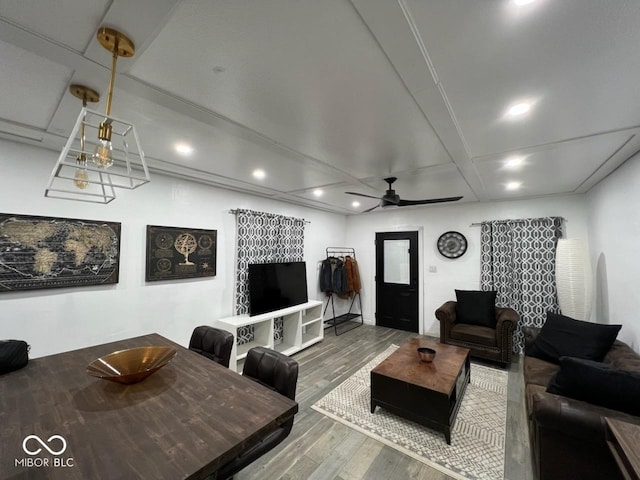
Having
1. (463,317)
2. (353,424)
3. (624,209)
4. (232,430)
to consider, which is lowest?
(353,424)

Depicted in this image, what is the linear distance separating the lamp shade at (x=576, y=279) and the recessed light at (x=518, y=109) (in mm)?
2461

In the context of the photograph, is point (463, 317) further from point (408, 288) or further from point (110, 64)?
point (110, 64)

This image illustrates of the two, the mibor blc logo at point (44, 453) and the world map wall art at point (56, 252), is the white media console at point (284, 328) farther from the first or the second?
the mibor blc logo at point (44, 453)

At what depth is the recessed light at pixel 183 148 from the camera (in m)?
2.18

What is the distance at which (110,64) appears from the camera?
1.24 m

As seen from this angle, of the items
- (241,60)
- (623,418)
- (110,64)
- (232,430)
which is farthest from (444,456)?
(110,64)

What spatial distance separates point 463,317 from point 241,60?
441 cm

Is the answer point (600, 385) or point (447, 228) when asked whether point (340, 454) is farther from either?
point (447, 228)

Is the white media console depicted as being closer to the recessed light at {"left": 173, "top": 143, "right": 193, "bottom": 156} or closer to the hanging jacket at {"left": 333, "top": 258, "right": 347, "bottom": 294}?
the hanging jacket at {"left": 333, "top": 258, "right": 347, "bottom": 294}

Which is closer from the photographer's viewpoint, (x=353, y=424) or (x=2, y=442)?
(x=2, y=442)

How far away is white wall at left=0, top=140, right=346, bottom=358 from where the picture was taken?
2131 mm

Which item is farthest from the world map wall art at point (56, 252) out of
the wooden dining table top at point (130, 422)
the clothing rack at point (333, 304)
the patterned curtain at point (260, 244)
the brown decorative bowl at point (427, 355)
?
the clothing rack at point (333, 304)

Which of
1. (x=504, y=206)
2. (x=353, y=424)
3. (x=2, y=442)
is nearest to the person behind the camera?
(x=2, y=442)

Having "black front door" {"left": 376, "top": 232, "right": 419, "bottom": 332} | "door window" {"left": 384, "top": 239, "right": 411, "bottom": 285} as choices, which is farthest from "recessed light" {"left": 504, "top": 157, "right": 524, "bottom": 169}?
"door window" {"left": 384, "top": 239, "right": 411, "bottom": 285}
